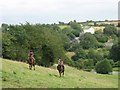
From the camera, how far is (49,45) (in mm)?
77250

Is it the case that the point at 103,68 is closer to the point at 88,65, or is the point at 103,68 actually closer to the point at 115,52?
the point at 88,65

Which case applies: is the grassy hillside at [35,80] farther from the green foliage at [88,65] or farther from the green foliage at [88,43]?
the green foliage at [88,43]

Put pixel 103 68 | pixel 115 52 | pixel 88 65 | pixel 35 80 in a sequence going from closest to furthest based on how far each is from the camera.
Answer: pixel 35 80, pixel 103 68, pixel 88 65, pixel 115 52

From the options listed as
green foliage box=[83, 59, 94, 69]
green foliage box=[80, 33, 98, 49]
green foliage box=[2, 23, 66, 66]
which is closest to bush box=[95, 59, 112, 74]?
green foliage box=[2, 23, 66, 66]

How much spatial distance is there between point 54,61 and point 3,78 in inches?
2040

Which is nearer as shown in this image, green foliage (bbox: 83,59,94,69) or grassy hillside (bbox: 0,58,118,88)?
grassy hillside (bbox: 0,58,118,88)

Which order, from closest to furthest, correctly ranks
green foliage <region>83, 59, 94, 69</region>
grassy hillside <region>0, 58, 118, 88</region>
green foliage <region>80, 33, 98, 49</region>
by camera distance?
grassy hillside <region>0, 58, 118, 88</region>, green foliage <region>83, 59, 94, 69</region>, green foliage <region>80, 33, 98, 49</region>

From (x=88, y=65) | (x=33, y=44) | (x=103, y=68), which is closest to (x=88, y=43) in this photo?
(x=88, y=65)

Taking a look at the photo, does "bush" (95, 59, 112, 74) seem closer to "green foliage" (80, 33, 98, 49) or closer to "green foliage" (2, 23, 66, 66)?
"green foliage" (2, 23, 66, 66)

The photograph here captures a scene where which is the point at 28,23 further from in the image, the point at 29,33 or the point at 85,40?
the point at 85,40

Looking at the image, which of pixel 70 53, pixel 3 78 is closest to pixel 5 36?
pixel 3 78

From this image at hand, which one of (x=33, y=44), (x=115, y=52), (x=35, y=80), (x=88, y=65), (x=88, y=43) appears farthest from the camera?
(x=88, y=43)

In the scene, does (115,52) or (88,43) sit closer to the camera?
(115,52)

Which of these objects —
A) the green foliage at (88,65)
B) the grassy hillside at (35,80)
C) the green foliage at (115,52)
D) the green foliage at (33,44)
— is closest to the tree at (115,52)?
the green foliage at (115,52)
